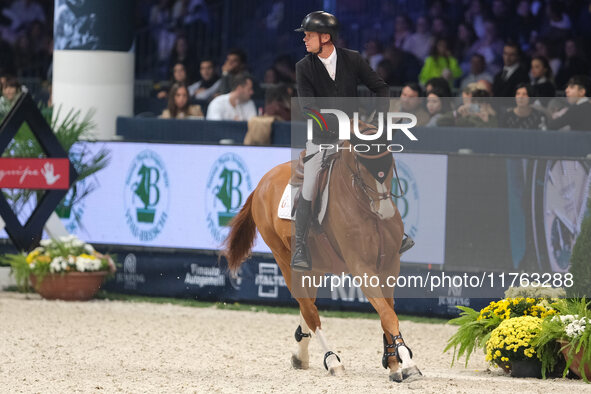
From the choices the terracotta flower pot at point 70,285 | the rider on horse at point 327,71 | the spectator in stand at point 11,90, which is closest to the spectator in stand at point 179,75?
the spectator in stand at point 11,90

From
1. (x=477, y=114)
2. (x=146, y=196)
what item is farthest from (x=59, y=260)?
(x=477, y=114)

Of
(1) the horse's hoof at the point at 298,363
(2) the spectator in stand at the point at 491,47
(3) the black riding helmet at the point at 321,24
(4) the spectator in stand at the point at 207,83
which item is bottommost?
(1) the horse's hoof at the point at 298,363

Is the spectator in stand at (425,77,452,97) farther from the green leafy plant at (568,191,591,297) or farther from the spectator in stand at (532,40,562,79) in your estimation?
the green leafy plant at (568,191,591,297)

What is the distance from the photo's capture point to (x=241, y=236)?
10.3 meters

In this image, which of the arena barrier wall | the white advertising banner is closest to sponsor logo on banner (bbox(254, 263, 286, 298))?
the arena barrier wall

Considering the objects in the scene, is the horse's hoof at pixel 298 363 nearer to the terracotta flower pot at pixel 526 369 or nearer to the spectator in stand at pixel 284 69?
the terracotta flower pot at pixel 526 369

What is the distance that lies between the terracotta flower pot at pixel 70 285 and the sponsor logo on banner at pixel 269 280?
180 centimetres

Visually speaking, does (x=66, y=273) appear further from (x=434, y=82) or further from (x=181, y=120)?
(x=434, y=82)

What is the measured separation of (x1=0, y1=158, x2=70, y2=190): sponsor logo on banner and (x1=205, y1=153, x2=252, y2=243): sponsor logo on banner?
1692 millimetres

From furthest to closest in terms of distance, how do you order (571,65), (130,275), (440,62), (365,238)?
(440,62) → (571,65) → (130,275) → (365,238)

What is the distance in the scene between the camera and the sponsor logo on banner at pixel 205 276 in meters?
13.5

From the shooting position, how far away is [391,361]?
8484mm

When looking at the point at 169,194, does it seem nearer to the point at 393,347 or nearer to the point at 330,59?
the point at 330,59

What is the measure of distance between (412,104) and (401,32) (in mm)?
4401
